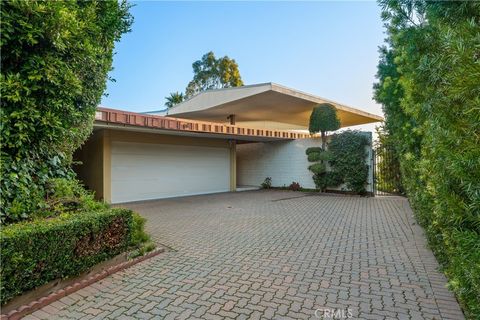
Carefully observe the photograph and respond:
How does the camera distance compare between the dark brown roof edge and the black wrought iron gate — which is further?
the black wrought iron gate

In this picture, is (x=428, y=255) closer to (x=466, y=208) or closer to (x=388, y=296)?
(x=388, y=296)

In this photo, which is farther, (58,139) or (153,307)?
(58,139)

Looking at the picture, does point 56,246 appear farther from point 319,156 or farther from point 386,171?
point 386,171

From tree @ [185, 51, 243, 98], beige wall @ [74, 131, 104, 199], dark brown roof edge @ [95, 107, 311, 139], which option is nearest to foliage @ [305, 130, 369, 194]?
dark brown roof edge @ [95, 107, 311, 139]

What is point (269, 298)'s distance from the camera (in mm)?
3158

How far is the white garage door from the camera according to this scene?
1081 cm

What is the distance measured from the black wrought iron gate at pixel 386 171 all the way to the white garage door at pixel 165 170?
7474 mm

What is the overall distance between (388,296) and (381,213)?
5.73m

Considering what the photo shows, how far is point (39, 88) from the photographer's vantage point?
148 inches

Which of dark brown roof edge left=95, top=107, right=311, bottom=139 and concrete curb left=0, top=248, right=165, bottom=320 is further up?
dark brown roof edge left=95, top=107, right=311, bottom=139

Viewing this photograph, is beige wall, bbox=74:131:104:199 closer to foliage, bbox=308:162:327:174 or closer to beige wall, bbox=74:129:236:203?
beige wall, bbox=74:129:236:203

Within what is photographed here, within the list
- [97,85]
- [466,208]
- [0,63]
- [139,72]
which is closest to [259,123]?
[139,72]

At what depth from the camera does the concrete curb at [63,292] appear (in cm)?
282

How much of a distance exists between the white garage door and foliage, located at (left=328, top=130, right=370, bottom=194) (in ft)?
19.3
